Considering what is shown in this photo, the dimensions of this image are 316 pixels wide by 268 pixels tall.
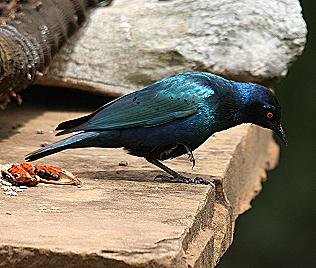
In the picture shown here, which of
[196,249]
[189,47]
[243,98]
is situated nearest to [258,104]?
[243,98]

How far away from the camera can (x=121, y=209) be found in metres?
3.75

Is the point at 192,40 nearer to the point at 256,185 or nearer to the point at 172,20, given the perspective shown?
the point at 172,20

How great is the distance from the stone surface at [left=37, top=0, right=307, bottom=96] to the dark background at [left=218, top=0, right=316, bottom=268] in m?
3.83

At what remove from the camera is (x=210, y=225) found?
13.3ft

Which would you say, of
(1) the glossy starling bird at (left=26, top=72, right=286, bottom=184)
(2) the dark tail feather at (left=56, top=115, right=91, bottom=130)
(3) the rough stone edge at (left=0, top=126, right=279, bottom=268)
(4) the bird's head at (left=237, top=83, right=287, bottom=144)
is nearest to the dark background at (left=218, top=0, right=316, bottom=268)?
(3) the rough stone edge at (left=0, top=126, right=279, bottom=268)

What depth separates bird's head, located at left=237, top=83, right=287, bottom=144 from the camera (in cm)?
455

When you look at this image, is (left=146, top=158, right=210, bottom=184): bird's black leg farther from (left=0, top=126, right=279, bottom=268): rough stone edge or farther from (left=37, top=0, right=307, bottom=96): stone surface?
(left=37, top=0, right=307, bottom=96): stone surface

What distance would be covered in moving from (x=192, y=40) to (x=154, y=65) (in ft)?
0.86

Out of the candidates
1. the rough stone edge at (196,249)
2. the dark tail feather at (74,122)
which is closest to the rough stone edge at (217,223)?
the rough stone edge at (196,249)

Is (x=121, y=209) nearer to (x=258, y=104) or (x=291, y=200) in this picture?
(x=258, y=104)

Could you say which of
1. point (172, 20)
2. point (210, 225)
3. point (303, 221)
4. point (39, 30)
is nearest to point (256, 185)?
point (172, 20)

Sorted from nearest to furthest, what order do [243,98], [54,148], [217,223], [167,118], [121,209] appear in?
[121,209]
[217,223]
[54,148]
[167,118]
[243,98]

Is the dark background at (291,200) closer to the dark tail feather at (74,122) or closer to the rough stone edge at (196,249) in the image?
the rough stone edge at (196,249)

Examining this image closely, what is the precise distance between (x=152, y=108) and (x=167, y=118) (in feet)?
0.27
